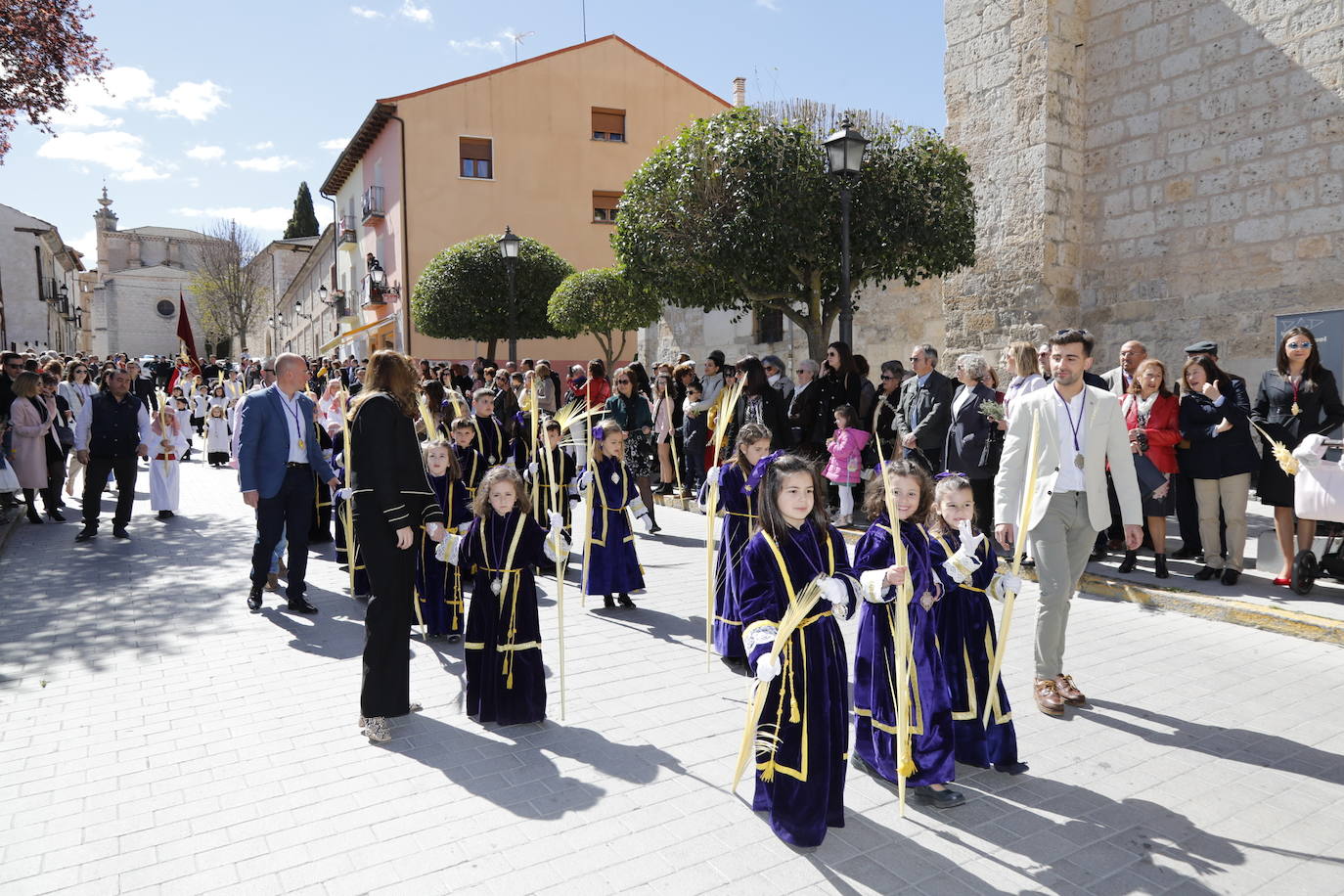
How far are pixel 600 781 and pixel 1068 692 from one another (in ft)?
8.42

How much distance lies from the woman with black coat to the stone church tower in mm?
4128

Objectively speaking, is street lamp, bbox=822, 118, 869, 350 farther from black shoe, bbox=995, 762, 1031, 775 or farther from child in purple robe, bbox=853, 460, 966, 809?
black shoe, bbox=995, 762, 1031, 775

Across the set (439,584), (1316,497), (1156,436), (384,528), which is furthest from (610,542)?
(1316,497)

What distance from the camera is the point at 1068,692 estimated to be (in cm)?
468

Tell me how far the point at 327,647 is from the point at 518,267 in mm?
19675

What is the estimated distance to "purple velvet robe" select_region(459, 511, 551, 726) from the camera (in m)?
4.58

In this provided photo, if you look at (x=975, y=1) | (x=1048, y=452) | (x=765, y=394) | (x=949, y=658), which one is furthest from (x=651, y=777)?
(x=975, y=1)

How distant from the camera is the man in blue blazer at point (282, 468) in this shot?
22.0 ft

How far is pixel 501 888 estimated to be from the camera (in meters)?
3.07

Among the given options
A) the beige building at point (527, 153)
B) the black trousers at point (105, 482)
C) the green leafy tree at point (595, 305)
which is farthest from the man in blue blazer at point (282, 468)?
the beige building at point (527, 153)

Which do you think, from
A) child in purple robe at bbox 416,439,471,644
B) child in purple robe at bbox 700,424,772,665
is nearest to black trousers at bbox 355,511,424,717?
child in purple robe at bbox 416,439,471,644

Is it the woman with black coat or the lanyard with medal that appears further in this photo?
the woman with black coat

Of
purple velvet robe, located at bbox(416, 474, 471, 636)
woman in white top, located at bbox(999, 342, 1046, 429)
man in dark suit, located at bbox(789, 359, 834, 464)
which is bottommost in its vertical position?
purple velvet robe, located at bbox(416, 474, 471, 636)

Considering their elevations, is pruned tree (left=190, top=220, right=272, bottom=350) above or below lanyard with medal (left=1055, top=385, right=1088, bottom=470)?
above
